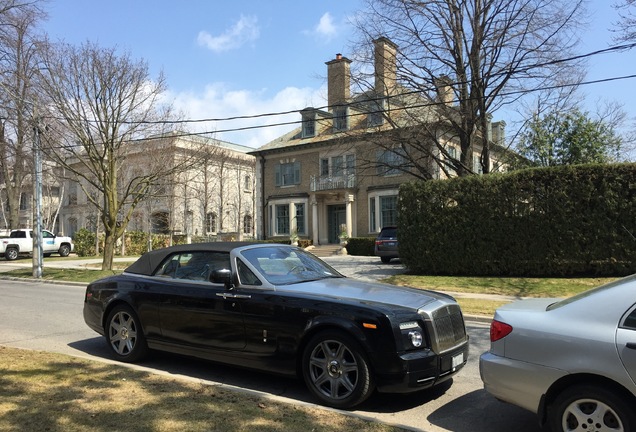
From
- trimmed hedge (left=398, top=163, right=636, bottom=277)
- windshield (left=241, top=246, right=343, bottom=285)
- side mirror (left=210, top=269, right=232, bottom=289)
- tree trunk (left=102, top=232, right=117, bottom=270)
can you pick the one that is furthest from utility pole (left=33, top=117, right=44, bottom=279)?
side mirror (left=210, top=269, right=232, bottom=289)

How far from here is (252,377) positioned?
5.83 m

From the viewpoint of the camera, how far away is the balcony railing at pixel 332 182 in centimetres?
3453

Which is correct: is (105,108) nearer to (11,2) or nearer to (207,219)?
(11,2)

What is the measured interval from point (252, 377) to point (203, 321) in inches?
34.8

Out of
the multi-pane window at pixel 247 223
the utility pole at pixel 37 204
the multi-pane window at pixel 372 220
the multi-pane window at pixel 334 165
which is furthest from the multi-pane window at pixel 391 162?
the multi-pane window at pixel 247 223

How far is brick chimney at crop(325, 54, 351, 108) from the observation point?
22.1 m

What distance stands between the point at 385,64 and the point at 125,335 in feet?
54.7

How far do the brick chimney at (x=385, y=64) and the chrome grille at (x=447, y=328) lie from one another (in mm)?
16396

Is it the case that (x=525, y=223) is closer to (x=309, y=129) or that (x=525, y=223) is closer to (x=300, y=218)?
(x=300, y=218)

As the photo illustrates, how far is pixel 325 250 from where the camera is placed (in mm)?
32875

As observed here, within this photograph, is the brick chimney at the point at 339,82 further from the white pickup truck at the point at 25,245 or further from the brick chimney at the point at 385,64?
the white pickup truck at the point at 25,245

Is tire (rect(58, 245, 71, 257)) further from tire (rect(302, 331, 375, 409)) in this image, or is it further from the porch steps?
tire (rect(302, 331, 375, 409))

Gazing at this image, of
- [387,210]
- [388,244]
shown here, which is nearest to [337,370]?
[388,244]

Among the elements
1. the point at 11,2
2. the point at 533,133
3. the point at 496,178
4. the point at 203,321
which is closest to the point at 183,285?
the point at 203,321
